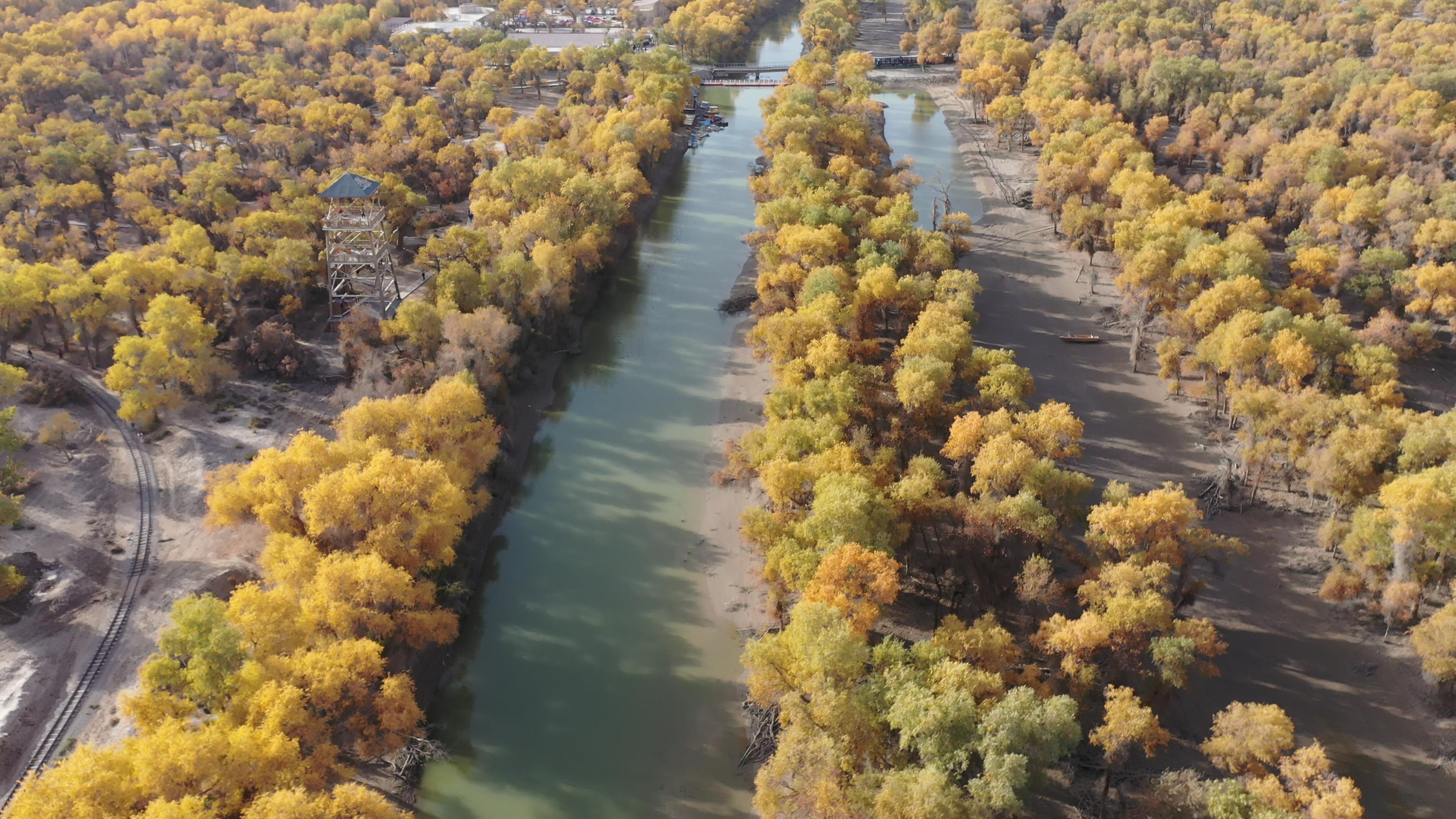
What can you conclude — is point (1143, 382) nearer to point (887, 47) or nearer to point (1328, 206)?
point (1328, 206)

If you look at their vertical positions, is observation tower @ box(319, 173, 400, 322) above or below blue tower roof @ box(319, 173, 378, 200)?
below

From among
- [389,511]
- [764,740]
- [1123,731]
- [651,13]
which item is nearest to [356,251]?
[389,511]

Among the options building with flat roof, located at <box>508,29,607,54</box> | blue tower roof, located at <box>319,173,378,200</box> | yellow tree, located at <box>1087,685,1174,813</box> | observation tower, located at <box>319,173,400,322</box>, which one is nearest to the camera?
yellow tree, located at <box>1087,685,1174,813</box>

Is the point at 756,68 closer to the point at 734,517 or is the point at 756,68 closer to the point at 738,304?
the point at 738,304

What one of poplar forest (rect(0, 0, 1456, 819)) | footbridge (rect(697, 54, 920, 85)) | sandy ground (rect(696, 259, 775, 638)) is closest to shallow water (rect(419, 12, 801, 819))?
poplar forest (rect(0, 0, 1456, 819))

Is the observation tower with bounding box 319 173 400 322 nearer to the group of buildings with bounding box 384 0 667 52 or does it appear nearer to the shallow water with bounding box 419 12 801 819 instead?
the shallow water with bounding box 419 12 801 819

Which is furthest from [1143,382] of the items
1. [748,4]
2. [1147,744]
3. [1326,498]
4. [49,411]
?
[748,4]

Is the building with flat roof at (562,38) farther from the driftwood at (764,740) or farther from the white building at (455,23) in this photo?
the driftwood at (764,740)
